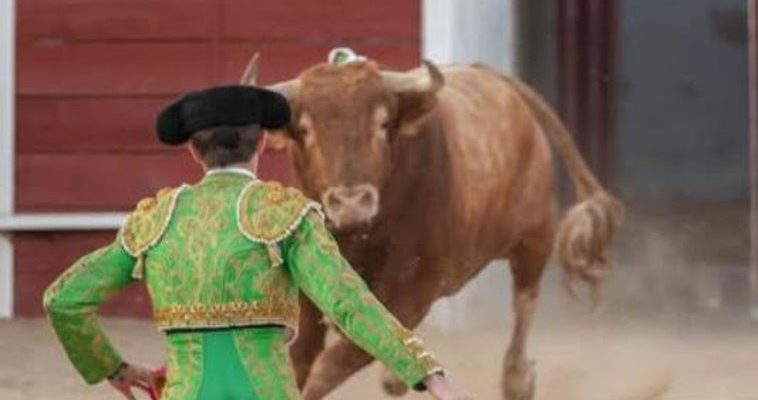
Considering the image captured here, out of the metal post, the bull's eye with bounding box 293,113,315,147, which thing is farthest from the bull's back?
the metal post

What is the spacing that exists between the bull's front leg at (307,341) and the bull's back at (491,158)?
0.61 metres

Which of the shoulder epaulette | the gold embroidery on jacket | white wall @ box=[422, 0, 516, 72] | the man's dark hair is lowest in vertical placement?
white wall @ box=[422, 0, 516, 72]

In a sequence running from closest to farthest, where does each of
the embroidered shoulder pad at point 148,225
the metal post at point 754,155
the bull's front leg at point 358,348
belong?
the embroidered shoulder pad at point 148,225 → the bull's front leg at point 358,348 → the metal post at point 754,155

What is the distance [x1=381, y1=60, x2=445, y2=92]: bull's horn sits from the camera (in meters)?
6.29

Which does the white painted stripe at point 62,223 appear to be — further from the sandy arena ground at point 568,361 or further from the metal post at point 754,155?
the metal post at point 754,155

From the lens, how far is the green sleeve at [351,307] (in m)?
3.80

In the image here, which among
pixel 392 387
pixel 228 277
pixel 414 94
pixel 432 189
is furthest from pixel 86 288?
pixel 392 387

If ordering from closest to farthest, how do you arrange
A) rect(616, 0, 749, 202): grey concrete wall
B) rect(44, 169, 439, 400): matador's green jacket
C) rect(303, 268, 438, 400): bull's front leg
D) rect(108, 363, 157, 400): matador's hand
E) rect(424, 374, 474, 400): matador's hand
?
rect(424, 374, 474, 400): matador's hand → rect(44, 169, 439, 400): matador's green jacket → rect(108, 363, 157, 400): matador's hand → rect(303, 268, 438, 400): bull's front leg → rect(616, 0, 749, 202): grey concrete wall

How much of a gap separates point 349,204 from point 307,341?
56 cm

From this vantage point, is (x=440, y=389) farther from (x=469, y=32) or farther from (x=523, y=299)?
(x=469, y=32)

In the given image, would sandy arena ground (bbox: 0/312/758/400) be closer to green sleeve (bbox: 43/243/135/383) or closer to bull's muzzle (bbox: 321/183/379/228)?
bull's muzzle (bbox: 321/183/379/228)

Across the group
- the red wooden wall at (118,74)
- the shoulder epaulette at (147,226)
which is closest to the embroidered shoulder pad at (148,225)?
the shoulder epaulette at (147,226)

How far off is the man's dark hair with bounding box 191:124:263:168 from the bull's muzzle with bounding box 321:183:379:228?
1935mm

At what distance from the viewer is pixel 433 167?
664 cm
